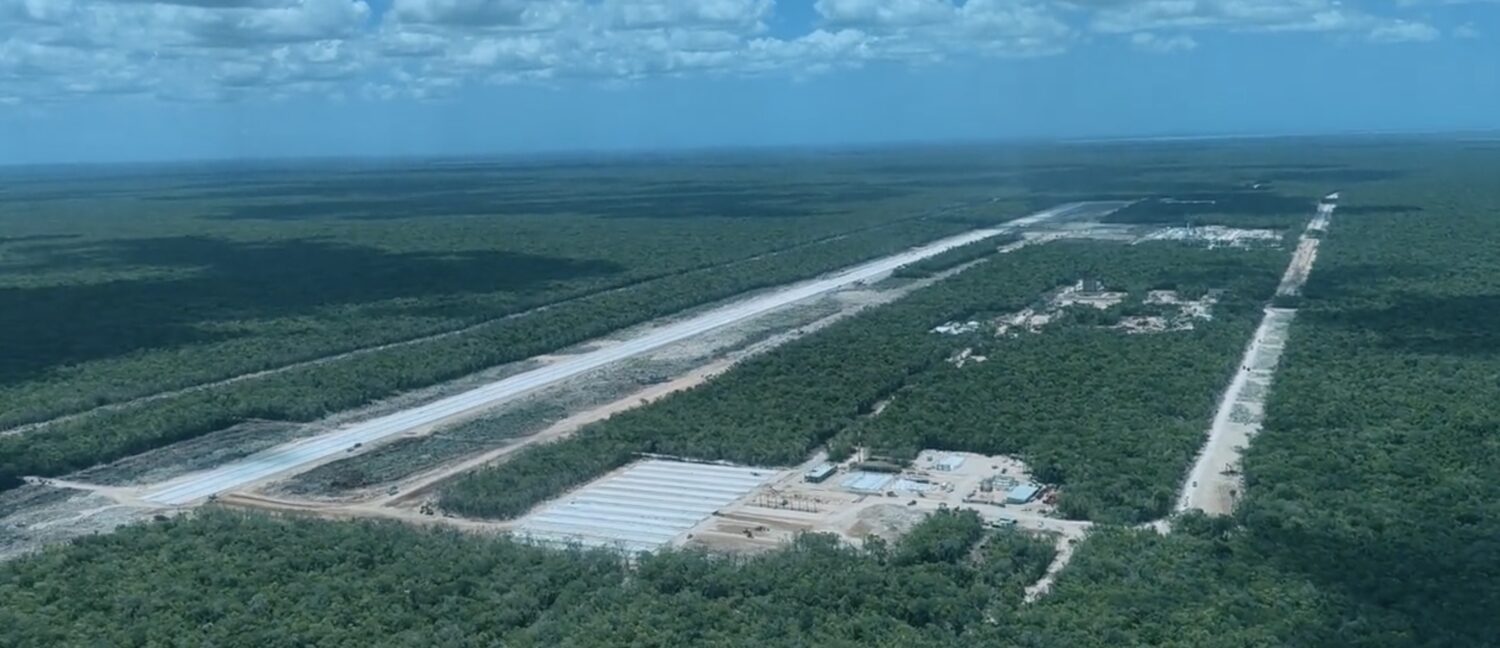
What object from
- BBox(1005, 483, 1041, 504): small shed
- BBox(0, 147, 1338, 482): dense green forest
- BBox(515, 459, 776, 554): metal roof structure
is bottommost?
BBox(0, 147, 1338, 482): dense green forest

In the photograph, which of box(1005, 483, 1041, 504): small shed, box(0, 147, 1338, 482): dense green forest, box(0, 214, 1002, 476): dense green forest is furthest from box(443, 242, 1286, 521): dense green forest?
box(0, 147, 1338, 482): dense green forest

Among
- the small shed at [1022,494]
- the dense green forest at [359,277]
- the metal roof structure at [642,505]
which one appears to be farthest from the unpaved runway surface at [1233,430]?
the dense green forest at [359,277]

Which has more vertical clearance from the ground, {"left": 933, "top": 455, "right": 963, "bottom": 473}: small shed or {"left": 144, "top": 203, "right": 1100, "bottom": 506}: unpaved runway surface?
{"left": 933, "top": 455, "right": 963, "bottom": 473}: small shed

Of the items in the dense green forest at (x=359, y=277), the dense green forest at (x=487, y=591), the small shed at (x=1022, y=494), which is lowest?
the dense green forest at (x=359, y=277)

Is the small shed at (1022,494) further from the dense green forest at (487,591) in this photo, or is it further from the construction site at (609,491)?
the dense green forest at (487,591)

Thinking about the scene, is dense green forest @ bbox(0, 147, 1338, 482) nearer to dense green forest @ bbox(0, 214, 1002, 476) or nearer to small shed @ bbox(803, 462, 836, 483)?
dense green forest @ bbox(0, 214, 1002, 476)

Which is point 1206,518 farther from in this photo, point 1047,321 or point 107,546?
point 1047,321
